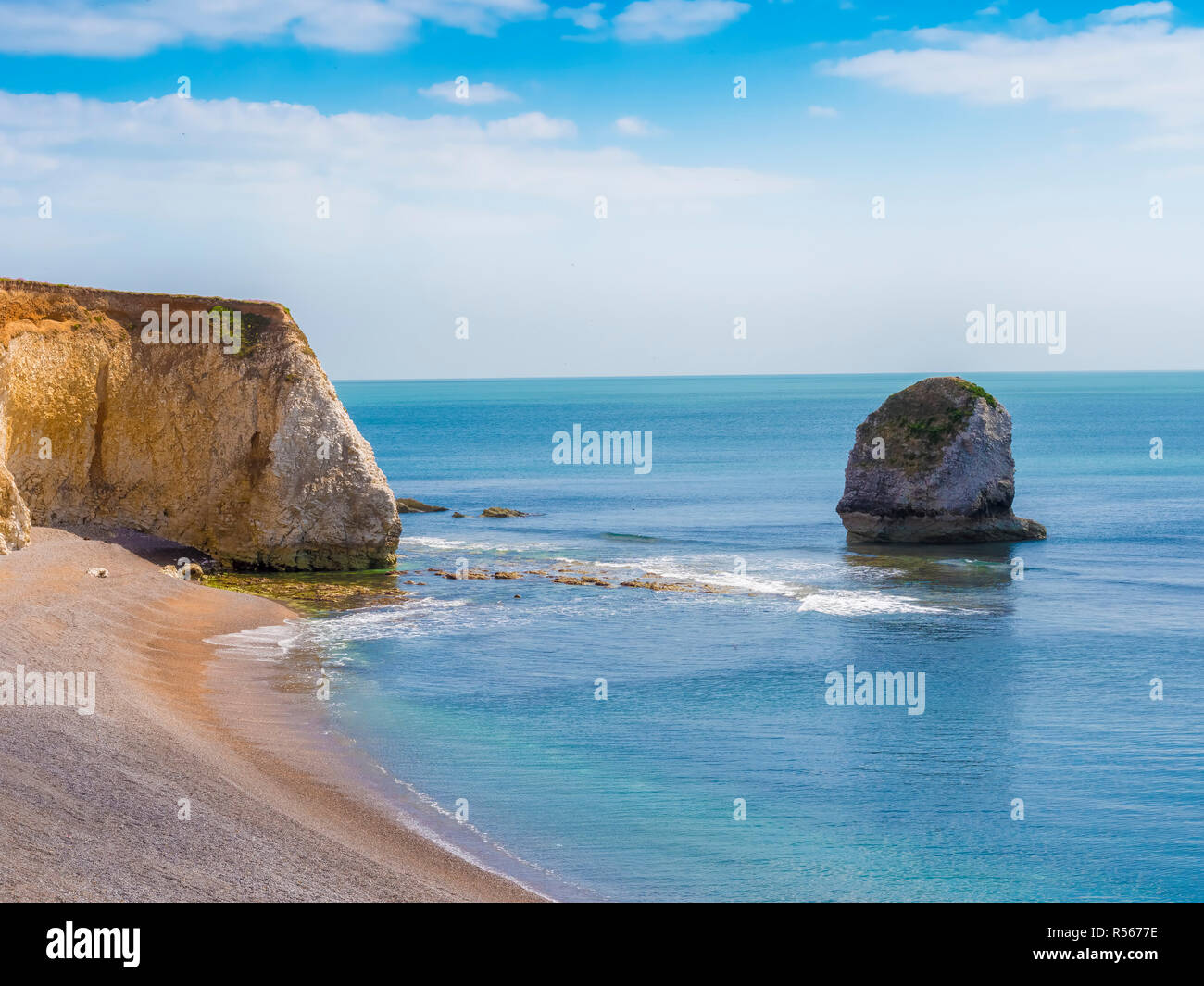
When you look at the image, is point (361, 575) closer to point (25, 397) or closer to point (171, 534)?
point (171, 534)

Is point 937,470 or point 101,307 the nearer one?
point 101,307

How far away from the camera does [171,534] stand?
45094mm

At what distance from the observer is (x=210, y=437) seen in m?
45.3

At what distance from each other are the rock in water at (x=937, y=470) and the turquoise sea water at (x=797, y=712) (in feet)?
6.30

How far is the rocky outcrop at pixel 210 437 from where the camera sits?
144ft

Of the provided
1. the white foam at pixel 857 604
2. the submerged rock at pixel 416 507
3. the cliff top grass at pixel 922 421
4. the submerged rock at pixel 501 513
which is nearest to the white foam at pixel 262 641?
the white foam at pixel 857 604

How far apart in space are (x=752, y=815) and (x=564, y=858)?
3.95 meters

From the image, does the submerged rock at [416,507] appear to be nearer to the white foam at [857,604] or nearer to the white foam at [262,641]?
the white foam at [857,604]

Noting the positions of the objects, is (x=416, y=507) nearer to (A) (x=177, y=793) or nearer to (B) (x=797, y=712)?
(B) (x=797, y=712)

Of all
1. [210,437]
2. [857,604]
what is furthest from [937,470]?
[210,437]

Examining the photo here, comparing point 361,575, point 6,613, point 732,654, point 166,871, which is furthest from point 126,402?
point 166,871

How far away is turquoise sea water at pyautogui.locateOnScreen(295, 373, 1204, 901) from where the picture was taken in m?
18.6

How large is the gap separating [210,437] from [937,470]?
33915mm

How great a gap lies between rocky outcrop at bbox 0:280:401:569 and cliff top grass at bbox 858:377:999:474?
2591cm
